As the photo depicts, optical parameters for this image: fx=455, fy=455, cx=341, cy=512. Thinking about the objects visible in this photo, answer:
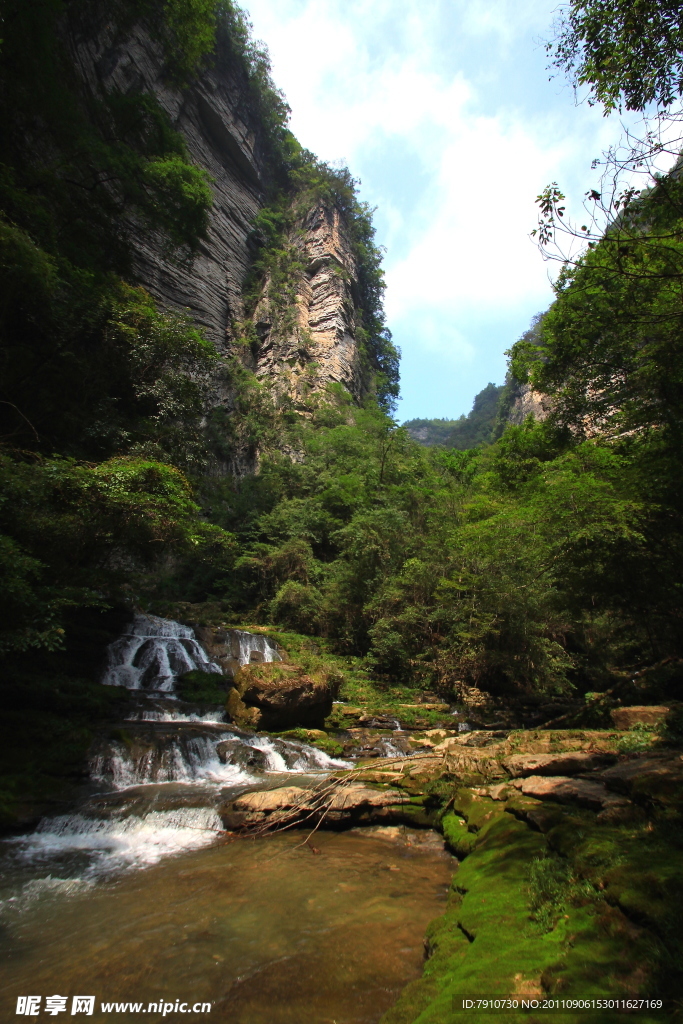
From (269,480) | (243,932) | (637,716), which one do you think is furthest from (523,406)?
(243,932)

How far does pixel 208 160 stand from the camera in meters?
32.1

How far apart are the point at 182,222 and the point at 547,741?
20501 millimetres

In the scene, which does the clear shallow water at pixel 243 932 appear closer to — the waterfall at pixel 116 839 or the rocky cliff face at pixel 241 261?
the waterfall at pixel 116 839

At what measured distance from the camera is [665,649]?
40.1ft

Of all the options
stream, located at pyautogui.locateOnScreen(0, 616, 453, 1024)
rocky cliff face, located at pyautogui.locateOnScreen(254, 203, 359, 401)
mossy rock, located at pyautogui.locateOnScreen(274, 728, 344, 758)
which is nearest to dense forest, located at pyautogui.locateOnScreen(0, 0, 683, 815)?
stream, located at pyautogui.locateOnScreen(0, 616, 453, 1024)

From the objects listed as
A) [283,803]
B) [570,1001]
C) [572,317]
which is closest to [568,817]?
[570,1001]

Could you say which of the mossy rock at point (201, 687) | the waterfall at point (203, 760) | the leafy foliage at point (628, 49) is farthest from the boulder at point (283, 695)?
the leafy foliage at point (628, 49)

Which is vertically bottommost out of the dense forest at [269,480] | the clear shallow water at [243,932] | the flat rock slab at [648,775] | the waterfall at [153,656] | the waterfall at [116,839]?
the waterfall at [116,839]

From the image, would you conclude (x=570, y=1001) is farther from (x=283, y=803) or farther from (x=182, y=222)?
(x=182, y=222)

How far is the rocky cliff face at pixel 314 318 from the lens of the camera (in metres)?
33.7

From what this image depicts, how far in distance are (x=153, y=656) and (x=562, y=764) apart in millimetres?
11829

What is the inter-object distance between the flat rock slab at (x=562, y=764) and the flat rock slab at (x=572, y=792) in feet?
0.81

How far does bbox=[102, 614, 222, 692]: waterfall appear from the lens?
12.9 meters

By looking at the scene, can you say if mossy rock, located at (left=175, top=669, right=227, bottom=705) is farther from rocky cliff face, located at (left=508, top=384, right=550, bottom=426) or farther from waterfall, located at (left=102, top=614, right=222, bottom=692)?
rocky cliff face, located at (left=508, top=384, right=550, bottom=426)
